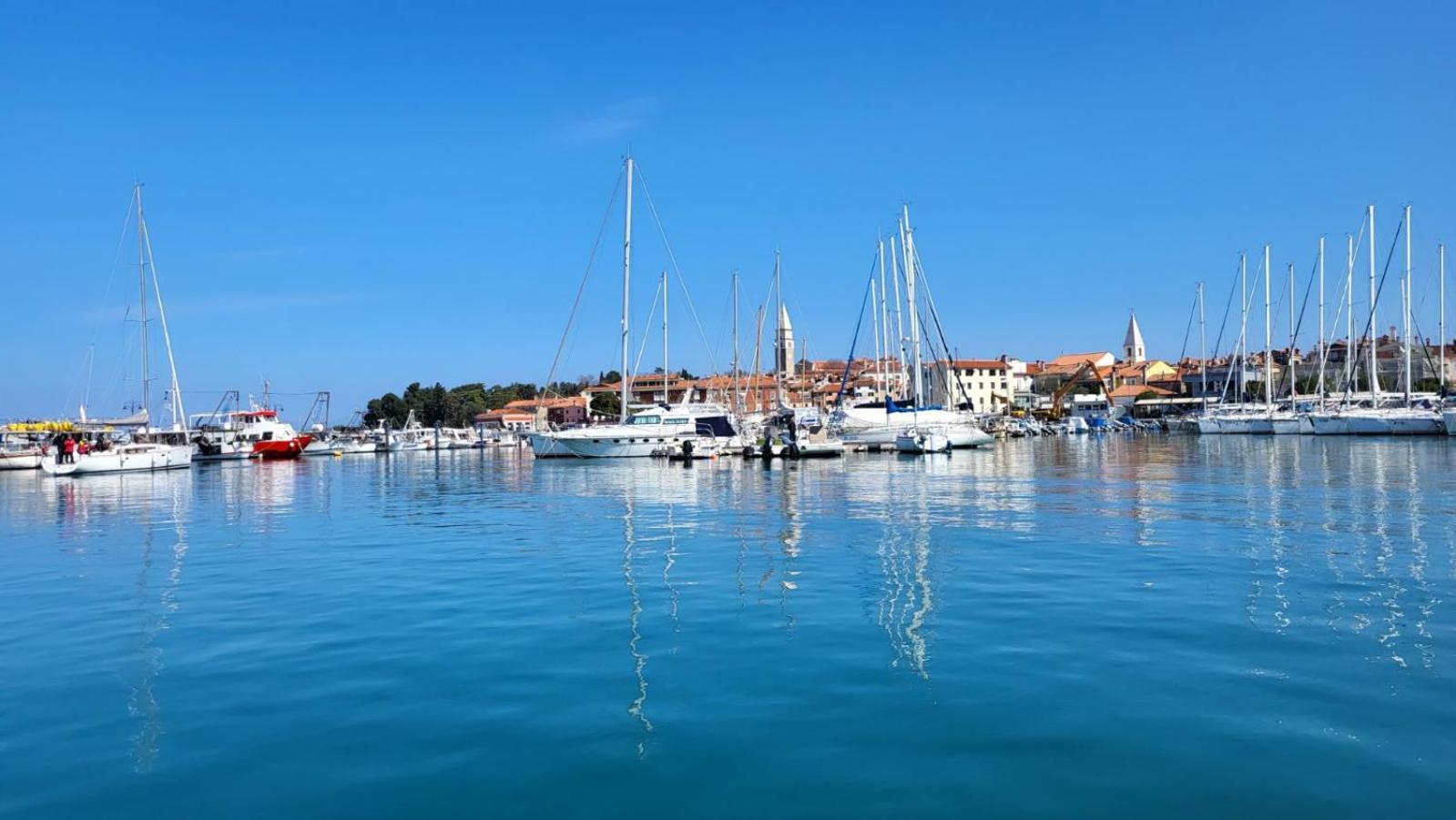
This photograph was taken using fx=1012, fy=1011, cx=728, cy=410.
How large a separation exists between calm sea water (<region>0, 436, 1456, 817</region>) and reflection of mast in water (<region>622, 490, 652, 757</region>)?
0.16 ft

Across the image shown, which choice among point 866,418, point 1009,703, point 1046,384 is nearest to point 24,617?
point 1009,703

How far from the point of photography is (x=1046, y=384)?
17112cm

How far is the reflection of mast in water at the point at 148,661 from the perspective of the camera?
23.8ft

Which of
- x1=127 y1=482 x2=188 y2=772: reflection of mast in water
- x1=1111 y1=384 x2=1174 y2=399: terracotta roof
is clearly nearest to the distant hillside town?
x1=1111 y1=384 x2=1174 y2=399: terracotta roof

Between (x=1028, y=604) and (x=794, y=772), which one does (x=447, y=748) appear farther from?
(x=1028, y=604)

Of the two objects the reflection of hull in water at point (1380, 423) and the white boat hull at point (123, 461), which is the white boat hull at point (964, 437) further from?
the white boat hull at point (123, 461)

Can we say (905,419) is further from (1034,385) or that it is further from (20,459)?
(1034,385)

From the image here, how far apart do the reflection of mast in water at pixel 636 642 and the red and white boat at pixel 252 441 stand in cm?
6520

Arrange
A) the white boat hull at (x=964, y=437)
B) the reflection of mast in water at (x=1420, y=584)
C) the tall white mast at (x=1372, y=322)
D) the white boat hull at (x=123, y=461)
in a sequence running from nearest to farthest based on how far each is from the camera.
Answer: the reflection of mast in water at (x=1420, y=584) < the white boat hull at (x=123, y=461) < the white boat hull at (x=964, y=437) < the tall white mast at (x=1372, y=322)

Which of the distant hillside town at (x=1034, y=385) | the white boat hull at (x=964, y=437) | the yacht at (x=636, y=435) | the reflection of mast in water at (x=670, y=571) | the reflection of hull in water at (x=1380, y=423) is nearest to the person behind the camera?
the reflection of mast in water at (x=670, y=571)

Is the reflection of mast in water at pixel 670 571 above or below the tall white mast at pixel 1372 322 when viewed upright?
below

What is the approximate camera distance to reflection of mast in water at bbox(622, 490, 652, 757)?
752cm

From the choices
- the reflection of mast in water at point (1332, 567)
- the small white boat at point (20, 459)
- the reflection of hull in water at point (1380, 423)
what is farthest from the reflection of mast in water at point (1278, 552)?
the small white boat at point (20, 459)

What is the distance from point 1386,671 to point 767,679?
17.3ft
